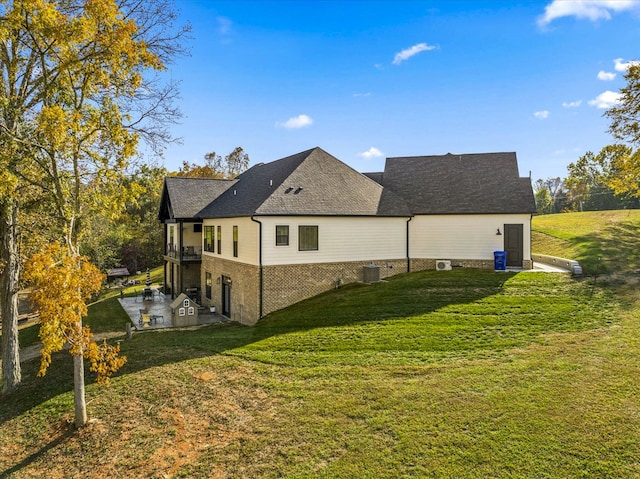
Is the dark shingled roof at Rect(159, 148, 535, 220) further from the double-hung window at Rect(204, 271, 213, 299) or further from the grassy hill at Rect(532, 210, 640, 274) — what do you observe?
the grassy hill at Rect(532, 210, 640, 274)

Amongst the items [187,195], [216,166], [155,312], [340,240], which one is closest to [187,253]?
[187,195]

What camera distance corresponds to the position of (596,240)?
2739 centimetres

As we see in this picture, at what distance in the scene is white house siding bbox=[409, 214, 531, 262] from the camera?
805 inches

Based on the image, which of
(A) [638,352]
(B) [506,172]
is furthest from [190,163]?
(A) [638,352]

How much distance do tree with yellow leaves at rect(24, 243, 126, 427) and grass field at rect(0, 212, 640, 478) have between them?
1626 mm

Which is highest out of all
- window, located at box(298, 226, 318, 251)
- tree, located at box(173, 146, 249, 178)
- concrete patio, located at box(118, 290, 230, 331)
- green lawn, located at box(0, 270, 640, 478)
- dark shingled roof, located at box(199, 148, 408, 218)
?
tree, located at box(173, 146, 249, 178)

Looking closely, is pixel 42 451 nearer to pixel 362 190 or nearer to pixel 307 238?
pixel 307 238

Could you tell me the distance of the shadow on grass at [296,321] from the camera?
1141cm

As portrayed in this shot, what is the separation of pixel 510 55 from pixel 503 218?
315 inches

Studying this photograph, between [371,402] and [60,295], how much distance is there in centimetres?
701

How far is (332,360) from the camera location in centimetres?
1139

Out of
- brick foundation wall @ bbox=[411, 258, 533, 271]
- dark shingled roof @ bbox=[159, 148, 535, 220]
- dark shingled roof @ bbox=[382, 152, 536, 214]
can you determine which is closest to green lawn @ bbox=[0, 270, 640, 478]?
brick foundation wall @ bbox=[411, 258, 533, 271]

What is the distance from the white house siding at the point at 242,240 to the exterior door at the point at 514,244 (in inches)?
512

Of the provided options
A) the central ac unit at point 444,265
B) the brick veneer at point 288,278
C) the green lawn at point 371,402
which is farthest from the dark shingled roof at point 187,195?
the central ac unit at point 444,265
